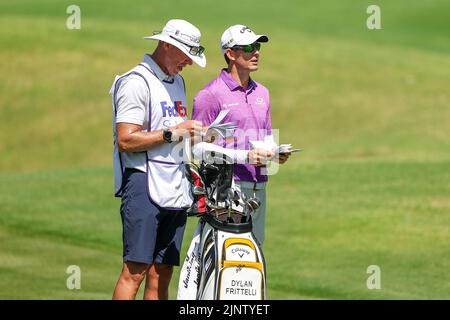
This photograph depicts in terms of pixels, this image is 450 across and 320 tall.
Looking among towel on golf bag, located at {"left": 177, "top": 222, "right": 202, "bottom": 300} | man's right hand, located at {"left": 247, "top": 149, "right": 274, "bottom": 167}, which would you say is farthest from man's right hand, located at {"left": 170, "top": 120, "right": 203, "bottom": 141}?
towel on golf bag, located at {"left": 177, "top": 222, "right": 202, "bottom": 300}

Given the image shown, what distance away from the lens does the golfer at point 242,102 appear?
8.45 m

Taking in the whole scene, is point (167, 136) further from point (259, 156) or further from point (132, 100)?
point (259, 156)

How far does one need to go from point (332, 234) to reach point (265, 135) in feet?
21.5

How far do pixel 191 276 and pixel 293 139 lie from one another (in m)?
18.7

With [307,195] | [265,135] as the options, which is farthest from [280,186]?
[265,135]

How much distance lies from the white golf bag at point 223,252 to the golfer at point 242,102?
2.00ft

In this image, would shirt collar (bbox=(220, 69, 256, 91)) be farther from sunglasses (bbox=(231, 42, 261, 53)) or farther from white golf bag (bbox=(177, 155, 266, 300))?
white golf bag (bbox=(177, 155, 266, 300))

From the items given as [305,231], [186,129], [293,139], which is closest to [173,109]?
[186,129]

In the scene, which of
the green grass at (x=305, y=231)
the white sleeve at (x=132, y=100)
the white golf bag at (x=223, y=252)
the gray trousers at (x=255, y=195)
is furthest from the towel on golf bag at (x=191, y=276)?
the green grass at (x=305, y=231)

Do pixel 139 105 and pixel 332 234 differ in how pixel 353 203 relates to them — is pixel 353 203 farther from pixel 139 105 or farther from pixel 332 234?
pixel 139 105

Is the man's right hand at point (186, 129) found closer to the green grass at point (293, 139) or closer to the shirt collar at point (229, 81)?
the shirt collar at point (229, 81)

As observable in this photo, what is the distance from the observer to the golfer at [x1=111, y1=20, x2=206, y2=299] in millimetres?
7930

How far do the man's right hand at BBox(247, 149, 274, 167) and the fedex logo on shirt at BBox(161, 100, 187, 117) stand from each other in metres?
0.66
